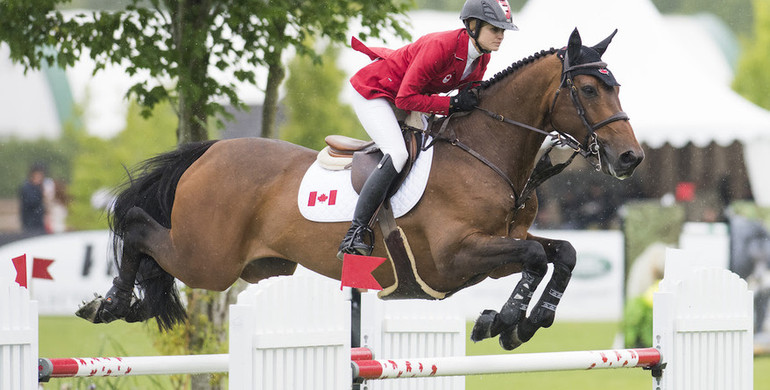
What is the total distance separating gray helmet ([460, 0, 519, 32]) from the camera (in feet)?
12.0

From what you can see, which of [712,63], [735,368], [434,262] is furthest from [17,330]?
[712,63]

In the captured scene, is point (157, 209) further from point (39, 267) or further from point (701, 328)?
point (701, 328)

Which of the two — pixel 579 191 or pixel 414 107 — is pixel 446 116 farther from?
pixel 579 191

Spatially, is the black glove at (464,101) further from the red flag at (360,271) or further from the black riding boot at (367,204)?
the red flag at (360,271)

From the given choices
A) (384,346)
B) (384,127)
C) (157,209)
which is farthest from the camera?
(157,209)

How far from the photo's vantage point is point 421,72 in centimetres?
374

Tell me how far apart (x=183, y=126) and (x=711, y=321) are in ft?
10.0

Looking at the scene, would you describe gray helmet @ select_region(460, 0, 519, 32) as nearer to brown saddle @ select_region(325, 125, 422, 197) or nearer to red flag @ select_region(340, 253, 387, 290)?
brown saddle @ select_region(325, 125, 422, 197)

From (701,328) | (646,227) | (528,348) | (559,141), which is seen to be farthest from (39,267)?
(646,227)

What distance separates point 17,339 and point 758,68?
2340 centimetres

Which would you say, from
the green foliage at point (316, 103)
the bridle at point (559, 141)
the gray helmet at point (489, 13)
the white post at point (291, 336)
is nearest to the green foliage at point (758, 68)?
the green foliage at point (316, 103)

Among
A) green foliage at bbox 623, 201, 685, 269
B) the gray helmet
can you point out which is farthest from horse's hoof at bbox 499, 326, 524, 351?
green foliage at bbox 623, 201, 685, 269

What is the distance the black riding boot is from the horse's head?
704mm

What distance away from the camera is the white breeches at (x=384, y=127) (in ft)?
12.7
